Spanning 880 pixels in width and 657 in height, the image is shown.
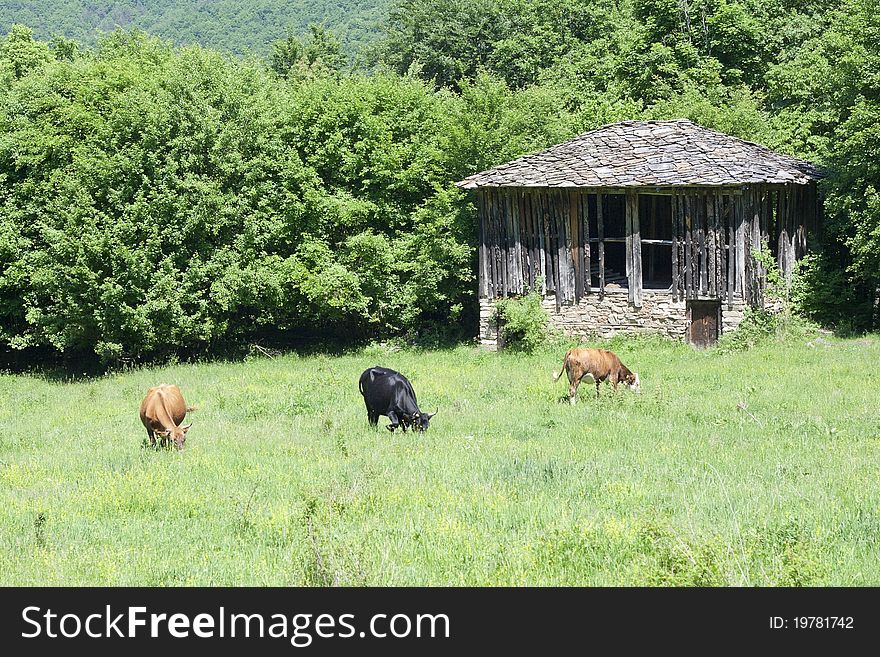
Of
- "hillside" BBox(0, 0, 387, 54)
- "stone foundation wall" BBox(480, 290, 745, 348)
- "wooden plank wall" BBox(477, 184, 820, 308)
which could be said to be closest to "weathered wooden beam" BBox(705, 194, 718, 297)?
"wooden plank wall" BBox(477, 184, 820, 308)

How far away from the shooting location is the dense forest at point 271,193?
2920 centimetres

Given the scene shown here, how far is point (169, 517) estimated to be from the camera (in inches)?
448

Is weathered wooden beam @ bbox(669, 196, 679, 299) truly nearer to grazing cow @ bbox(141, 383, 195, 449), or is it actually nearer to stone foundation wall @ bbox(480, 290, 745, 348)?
stone foundation wall @ bbox(480, 290, 745, 348)

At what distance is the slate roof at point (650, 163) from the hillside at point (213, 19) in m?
61.7

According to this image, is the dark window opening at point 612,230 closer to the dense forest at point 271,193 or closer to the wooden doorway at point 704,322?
the dense forest at point 271,193

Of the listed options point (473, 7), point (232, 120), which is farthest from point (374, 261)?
point (473, 7)

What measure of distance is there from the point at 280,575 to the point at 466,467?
197 inches

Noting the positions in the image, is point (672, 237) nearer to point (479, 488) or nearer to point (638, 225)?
point (638, 225)

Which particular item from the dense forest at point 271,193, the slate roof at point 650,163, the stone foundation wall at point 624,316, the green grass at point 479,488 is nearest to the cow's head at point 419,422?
the green grass at point 479,488

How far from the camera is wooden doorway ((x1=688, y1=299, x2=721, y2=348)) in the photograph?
89.1ft

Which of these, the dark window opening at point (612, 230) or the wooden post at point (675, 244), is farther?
the dark window opening at point (612, 230)

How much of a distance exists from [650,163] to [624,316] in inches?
167

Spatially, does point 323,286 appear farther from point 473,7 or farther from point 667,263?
point 473,7

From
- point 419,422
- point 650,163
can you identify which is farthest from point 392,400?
point 650,163
